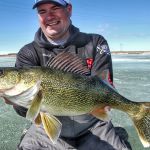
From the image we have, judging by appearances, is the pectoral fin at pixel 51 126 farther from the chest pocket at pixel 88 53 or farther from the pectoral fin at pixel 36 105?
the chest pocket at pixel 88 53

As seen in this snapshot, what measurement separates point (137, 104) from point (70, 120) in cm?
94

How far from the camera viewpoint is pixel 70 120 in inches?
159

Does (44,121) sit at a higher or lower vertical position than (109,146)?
higher

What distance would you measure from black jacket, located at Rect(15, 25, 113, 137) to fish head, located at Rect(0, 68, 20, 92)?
938mm

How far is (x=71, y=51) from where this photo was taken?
4207 mm

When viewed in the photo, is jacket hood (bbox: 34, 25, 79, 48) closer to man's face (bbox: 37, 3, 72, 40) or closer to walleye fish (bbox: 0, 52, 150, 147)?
man's face (bbox: 37, 3, 72, 40)

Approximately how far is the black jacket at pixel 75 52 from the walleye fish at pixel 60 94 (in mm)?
699

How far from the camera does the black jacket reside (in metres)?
4.10

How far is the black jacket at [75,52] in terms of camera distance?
410 centimetres

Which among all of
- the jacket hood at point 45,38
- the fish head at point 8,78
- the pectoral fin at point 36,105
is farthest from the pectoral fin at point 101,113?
the jacket hood at point 45,38

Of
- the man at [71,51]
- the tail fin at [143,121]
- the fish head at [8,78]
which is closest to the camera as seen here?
the fish head at [8,78]

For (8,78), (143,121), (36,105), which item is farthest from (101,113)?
(8,78)

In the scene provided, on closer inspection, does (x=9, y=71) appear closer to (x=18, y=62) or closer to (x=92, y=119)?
(x=18, y=62)

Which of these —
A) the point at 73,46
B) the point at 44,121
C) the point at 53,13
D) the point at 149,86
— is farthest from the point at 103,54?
the point at 149,86
